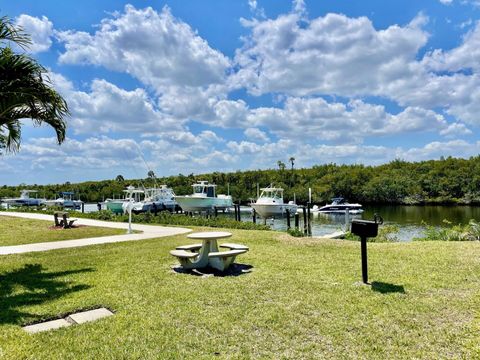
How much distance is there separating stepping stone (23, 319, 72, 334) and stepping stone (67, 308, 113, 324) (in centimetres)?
10

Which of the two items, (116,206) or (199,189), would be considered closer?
(199,189)

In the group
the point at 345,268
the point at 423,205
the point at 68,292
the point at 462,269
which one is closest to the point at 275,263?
the point at 345,268

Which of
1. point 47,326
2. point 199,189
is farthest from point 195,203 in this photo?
point 47,326

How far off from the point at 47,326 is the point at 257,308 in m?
2.47

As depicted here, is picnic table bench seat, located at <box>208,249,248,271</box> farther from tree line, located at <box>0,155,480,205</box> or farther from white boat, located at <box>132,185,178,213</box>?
tree line, located at <box>0,155,480,205</box>

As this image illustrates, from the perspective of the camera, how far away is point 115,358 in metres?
3.79

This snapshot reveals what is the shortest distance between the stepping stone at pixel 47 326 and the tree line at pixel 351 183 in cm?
4945

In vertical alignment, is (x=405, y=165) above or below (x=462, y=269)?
above

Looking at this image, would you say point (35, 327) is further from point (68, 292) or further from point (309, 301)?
point (309, 301)

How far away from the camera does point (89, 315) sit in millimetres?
5027

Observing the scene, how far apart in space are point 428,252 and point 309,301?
188 inches

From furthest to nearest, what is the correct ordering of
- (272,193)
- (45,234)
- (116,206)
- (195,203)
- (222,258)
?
1. (116,206)
2. (272,193)
3. (195,203)
4. (45,234)
5. (222,258)

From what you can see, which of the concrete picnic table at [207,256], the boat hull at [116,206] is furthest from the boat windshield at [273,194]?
the concrete picnic table at [207,256]

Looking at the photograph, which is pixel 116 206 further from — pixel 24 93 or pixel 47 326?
pixel 47 326
